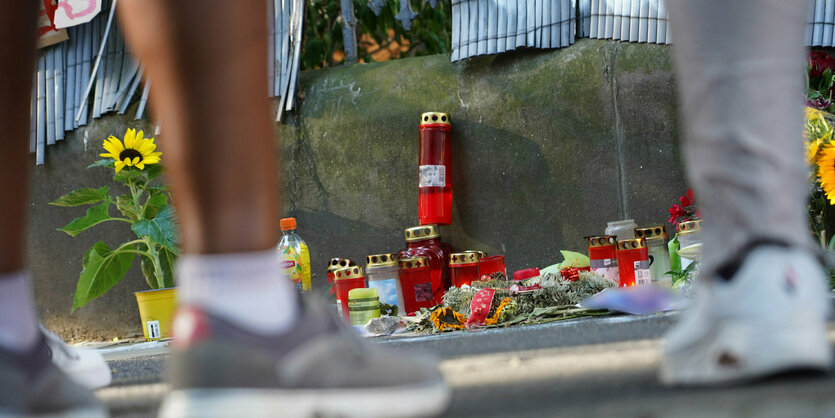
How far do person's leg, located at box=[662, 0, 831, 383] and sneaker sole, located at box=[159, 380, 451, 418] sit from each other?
206mm

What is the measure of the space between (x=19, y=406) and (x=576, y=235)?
2.21 meters

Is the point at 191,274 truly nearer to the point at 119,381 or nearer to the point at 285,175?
the point at 119,381

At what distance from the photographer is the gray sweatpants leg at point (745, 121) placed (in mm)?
683

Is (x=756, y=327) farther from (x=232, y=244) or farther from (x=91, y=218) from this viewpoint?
(x=91, y=218)

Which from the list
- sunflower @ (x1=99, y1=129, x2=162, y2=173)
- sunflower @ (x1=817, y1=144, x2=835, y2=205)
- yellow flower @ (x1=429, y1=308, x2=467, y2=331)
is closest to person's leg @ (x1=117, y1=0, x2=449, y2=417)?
yellow flower @ (x1=429, y1=308, x2=467, y2=331)

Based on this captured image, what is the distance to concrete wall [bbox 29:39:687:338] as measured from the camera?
2.68 m

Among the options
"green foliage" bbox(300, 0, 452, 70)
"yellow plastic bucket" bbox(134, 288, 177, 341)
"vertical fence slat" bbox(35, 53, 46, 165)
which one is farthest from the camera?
"green foliage" bbox(300, 0, 452, 70)

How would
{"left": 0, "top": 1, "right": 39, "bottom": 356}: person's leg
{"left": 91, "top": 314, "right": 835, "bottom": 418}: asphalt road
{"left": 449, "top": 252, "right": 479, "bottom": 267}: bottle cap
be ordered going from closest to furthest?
{"left": 91, "top": 314, "right": 835, "bottom": 418}: asphalt road
{"left": 0, "top": 1, "right": 39, "bottom": 356}: person's leg
{"left": 449, "top": 252, "right": 479, "bottom": 267}: bottle cap

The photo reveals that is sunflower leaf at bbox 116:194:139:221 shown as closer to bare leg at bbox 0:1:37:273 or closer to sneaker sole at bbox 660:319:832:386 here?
bare leg at bbox 0:1:37:273

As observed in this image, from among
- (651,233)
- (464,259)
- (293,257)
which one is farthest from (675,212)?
(293,257)

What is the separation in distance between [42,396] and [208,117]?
10.6 inches

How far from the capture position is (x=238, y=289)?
0.63 m

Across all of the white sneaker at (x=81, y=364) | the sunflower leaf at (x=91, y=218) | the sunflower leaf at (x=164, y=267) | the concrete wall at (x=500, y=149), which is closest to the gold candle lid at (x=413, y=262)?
the concrete wall at (x=500, y=149)

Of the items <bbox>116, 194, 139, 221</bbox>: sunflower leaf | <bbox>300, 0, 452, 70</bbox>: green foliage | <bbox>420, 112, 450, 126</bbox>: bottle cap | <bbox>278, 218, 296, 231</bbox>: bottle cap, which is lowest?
<bbox>278, 218, 296, 231</bbox>: bottle cap
